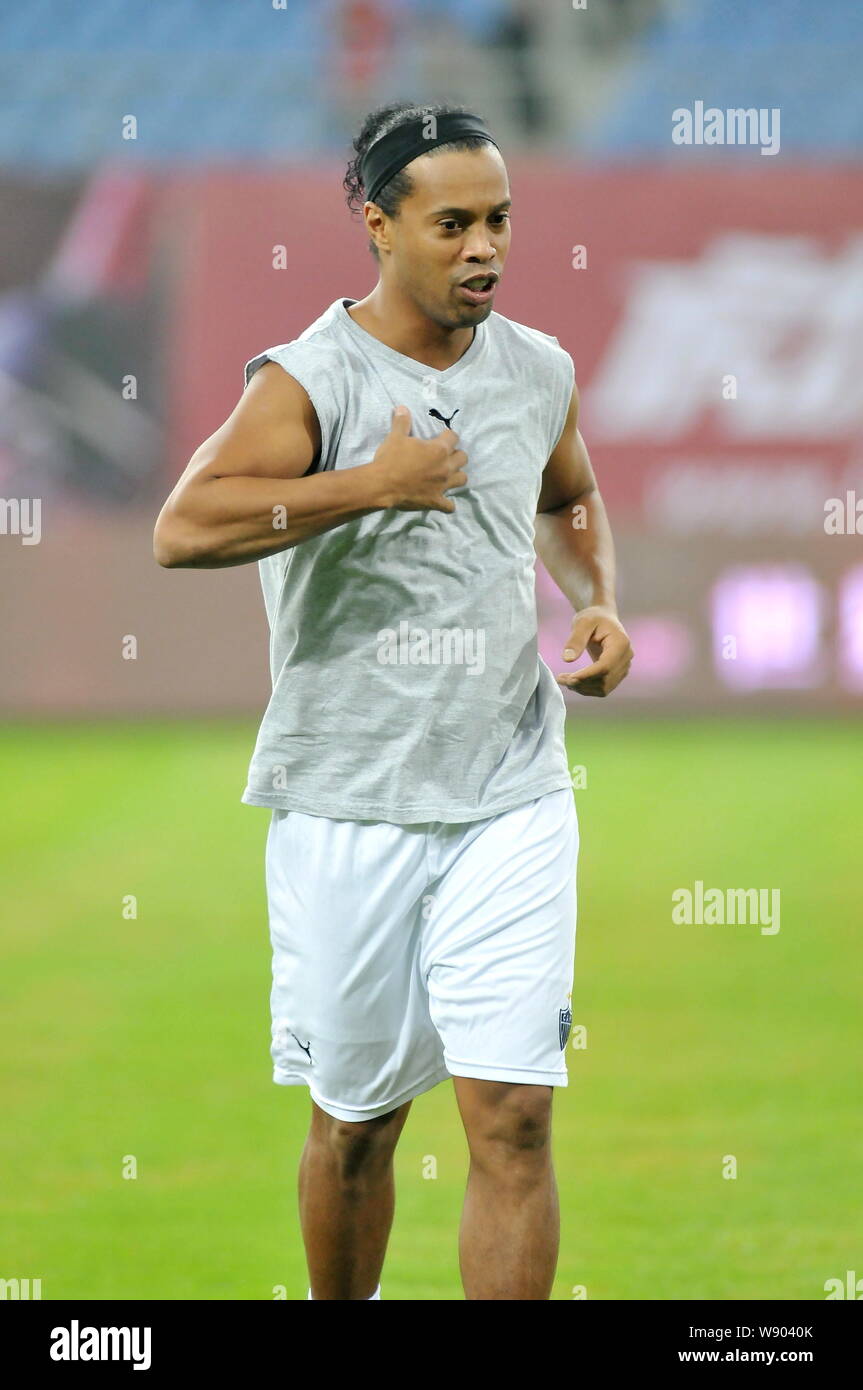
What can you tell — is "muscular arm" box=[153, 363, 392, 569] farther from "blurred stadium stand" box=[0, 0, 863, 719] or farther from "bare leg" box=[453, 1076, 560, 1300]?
"blurred stadium stand" box=[0, 0, 863, 719]

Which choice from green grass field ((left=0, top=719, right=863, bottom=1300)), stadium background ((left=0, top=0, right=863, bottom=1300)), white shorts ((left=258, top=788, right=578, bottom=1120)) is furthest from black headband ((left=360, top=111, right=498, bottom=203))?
stadium background ((left=0, top=0, right=863, bottom=1300))

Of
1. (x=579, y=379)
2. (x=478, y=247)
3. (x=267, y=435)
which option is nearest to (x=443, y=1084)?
(x=267, y=435)

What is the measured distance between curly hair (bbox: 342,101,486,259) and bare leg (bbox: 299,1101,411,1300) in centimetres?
164

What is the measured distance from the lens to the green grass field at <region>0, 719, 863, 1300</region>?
4.10m

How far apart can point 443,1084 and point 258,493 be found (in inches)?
135

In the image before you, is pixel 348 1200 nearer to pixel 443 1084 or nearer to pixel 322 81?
pixel 443 1084

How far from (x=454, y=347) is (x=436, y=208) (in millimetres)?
281

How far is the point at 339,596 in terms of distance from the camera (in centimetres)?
339

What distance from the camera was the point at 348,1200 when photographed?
3.58m

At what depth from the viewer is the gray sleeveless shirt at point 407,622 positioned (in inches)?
132

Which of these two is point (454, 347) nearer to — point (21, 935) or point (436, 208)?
point (436, 208)

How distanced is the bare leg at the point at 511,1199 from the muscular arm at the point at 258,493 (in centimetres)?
101

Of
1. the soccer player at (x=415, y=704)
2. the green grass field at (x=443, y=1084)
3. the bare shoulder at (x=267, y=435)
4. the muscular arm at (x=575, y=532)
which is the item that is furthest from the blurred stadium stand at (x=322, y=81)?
Answer: the bare shoulder at (x=267, y=435)

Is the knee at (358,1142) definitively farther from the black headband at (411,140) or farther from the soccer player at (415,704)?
the black headband at (411,140)
